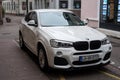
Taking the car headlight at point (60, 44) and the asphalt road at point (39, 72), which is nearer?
the car headlight at point (60, 44)

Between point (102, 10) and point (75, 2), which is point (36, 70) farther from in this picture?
point (75, 2)

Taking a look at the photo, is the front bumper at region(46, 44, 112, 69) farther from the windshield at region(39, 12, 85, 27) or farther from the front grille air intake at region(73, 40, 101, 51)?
the windshield at region(39, 12, 85, 27)

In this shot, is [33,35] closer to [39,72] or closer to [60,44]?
[39,72]

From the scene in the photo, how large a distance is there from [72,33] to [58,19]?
4.00ft

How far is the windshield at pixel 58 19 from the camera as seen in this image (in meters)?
7.34

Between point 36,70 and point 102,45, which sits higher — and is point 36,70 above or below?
below

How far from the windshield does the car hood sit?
0.37 m

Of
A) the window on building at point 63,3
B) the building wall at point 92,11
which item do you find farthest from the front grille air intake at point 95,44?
the window on building at point 63,3

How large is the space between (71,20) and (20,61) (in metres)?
2.04

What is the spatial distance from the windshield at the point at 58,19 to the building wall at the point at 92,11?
8217 millimetres

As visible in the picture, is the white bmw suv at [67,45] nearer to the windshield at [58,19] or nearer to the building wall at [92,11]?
the windshield at [58,19]

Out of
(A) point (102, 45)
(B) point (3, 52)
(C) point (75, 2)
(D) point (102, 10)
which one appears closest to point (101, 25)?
(D) point (102, 10)

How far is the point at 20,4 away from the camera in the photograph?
46.7 meters

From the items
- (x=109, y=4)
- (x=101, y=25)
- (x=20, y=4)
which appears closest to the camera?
(x=109, y=4)
